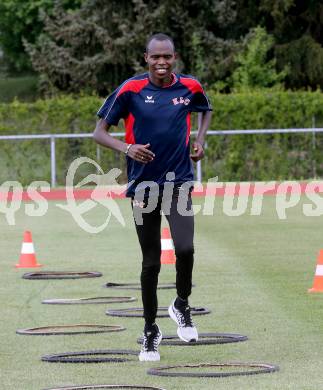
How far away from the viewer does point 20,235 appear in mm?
20297

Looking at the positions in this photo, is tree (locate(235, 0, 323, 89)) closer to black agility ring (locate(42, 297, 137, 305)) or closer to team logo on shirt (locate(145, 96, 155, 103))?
black agility ring (locate(42, 297, 137, 305))

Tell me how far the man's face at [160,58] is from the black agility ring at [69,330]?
220cm

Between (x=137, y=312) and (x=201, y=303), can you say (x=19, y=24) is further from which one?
(x=137, y=312)

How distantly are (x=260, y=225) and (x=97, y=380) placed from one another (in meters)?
13.6

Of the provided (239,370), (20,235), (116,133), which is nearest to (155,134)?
(239,370)

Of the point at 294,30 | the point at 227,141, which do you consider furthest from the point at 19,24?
the point at 227,141

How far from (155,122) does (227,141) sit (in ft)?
85.7

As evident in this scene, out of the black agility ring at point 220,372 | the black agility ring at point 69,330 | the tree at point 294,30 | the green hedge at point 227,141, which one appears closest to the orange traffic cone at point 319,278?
the black agility ring at point 69,330

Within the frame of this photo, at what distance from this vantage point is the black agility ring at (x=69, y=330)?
9.57 metres

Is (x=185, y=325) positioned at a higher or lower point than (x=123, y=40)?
higher

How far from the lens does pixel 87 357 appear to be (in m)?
8.36

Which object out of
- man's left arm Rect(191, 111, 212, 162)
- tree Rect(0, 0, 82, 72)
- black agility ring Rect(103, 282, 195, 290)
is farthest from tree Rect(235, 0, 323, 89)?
man's left arm Rect(191, 111, 212, 162)

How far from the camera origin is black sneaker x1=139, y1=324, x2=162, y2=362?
327 inches

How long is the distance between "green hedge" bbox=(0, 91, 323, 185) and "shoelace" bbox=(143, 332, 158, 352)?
82.8 feet
